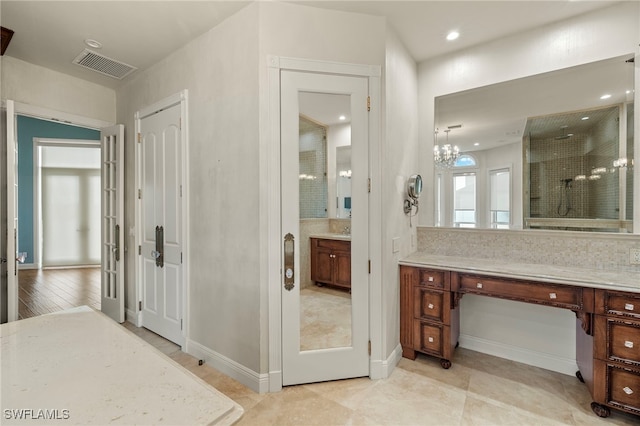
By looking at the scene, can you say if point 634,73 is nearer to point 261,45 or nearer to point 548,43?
point 548,43

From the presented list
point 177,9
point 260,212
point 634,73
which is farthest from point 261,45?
point 634,73

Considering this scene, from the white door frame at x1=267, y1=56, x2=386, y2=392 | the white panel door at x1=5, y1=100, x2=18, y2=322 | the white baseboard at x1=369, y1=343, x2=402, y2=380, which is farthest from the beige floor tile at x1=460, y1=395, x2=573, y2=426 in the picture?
the white panel door at x1=5, y1=100, x2=18, y2=322

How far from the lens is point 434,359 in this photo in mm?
2586

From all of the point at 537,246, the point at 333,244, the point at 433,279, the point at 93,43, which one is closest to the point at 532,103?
the point at 537,246

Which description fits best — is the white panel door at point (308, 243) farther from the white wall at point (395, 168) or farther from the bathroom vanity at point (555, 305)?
the bathroom vanity at point (555, 305)

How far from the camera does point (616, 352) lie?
1.82 m

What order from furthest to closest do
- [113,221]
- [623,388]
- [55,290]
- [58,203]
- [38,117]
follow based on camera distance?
[58,203] → [55,290] → [113,221] → [38,117] → [623,388]

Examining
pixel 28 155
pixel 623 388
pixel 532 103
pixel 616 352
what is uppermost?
pixel 28 155

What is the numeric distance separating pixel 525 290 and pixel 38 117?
497 cm

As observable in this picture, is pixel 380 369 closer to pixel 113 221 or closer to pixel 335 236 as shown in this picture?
pixel 335 236

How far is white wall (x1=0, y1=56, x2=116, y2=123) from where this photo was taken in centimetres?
286

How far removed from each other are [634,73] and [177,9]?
354cm

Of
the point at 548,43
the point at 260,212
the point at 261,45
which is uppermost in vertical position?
the point at 548,43

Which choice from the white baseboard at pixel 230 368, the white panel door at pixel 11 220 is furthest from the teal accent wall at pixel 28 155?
the white baseboard at pixel 230 368
